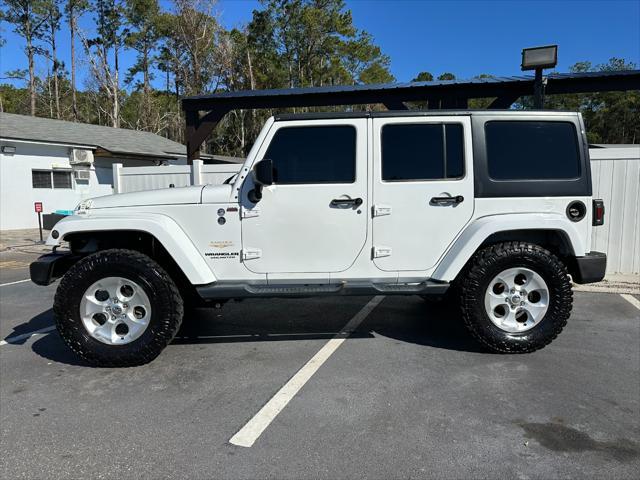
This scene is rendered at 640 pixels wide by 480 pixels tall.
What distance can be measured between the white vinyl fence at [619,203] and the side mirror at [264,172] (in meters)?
5.71

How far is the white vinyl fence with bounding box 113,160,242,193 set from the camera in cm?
930

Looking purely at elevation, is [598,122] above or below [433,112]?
above

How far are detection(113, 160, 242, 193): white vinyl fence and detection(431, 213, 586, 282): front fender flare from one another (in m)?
5.97

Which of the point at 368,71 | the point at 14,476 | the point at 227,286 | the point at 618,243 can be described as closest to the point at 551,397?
the point at 227,286

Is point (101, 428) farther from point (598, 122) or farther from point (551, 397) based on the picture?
point (598, 122)

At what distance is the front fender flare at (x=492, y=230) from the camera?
13.1ft

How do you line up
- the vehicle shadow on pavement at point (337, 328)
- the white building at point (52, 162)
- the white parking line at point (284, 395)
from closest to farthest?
1. the white parking line at point (284, 395)
2. the vehicle shadow on pavement at point (337, 328)
3. the white building at point (52, 162)

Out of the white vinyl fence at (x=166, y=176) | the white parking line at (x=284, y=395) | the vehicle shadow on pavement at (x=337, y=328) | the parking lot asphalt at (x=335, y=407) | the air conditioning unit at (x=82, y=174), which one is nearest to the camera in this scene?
the parking lot asphalt at (x=335, y=407)

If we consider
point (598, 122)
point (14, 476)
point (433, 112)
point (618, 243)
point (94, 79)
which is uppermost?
point (94, 79)

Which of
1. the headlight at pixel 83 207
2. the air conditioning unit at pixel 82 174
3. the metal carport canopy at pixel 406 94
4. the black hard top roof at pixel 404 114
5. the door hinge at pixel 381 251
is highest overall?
the metal carport canopy at pixel 406 94

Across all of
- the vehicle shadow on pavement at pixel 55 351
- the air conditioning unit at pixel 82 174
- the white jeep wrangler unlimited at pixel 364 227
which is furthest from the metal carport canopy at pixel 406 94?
the air conditioning unit at pixel 82 174

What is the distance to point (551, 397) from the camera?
3404 millimetres

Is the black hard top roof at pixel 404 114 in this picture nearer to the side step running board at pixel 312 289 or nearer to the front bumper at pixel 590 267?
the front bumper at pixel 590 267

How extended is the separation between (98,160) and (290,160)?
18674 mm
